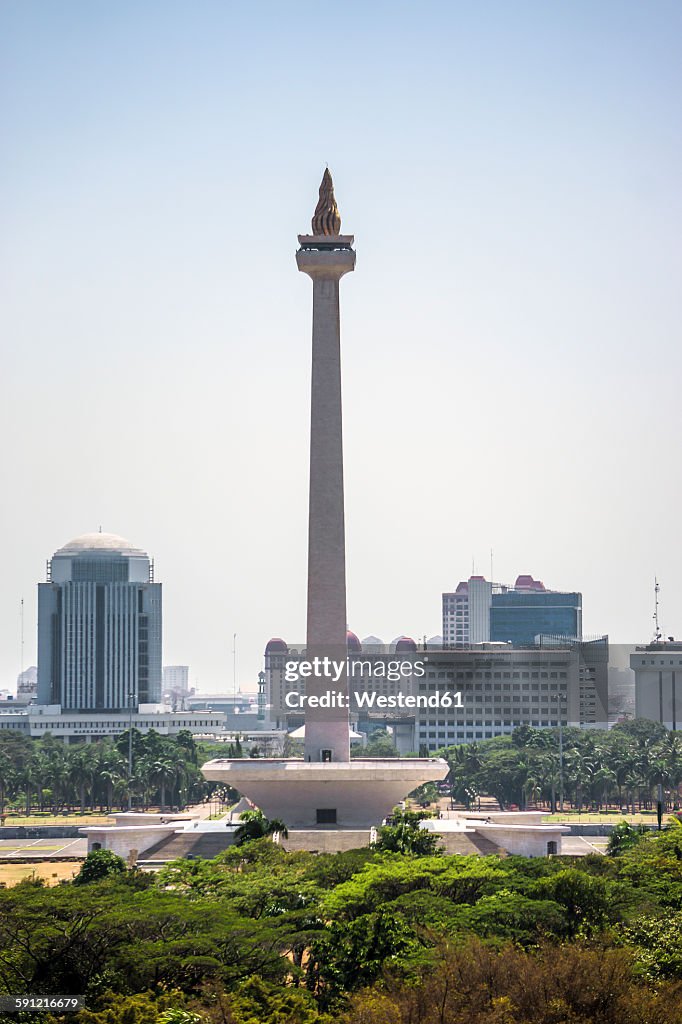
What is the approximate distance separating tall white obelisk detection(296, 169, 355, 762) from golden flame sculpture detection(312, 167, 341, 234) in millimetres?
2044

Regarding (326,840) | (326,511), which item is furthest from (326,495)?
(326,840)

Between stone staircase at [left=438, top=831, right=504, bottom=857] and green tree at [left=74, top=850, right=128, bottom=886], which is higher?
green tree at [left=74, top=850, right=128, bottom=886]

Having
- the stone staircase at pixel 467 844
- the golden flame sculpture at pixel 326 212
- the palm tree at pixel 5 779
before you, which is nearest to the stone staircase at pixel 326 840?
the stone staircase at pixel 467 844

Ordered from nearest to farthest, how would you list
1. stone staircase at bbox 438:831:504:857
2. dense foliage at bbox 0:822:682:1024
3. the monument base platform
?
dense foliage at bbox 0:822:682:1024
stone staircase at bbox 438:831:504:857
the monument base platform

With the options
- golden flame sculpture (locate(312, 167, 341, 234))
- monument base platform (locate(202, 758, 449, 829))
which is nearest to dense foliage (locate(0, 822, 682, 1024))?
monument base platform (locate(202, 758, 449, 829))

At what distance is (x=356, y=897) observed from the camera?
5025 centimetres

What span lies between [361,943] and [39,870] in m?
39.9

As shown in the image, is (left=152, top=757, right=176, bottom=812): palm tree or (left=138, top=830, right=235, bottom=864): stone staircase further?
(left=152, top=757, right=176, bottom=812): palm tree

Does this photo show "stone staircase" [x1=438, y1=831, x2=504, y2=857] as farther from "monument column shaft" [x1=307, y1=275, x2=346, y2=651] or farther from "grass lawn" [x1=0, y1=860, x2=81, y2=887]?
"grass lawn" [x1=0, y1=860, x2=81, y2=887]

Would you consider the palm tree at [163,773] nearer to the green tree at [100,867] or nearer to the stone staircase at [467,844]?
the stone staircase at [467,844]

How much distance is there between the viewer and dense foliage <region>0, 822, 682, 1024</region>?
3803cm

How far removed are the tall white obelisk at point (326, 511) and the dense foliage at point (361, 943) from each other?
74.5 feet

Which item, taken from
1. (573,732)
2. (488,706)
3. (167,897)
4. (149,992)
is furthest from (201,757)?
(149,992)

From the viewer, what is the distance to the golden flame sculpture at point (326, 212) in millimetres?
84000
